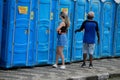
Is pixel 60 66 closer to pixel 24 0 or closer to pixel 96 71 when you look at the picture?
pixel 96 71

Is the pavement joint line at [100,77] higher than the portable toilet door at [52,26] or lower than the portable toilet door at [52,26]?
lower

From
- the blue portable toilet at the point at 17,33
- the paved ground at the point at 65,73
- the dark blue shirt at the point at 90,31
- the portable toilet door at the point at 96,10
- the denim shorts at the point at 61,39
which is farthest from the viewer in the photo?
the portable toilet door at the point at 96,10

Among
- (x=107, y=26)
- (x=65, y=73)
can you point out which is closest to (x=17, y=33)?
(x=65, y=73)

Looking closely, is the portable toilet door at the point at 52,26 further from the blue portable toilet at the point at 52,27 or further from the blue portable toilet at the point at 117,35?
the blue portable toilet at the point at 117,35

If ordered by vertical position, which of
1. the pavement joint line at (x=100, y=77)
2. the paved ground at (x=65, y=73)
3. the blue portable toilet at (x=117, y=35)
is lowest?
the pavement joint line at (x=100, y=77)

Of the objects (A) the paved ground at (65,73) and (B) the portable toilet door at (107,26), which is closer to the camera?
(A) the paved ground at (65,73)

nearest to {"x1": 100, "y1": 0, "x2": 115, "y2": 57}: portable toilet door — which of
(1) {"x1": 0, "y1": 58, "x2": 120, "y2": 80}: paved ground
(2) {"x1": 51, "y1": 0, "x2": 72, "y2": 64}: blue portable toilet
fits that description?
(1) {"x1": 0, "y1": 58, "x2": 120, "y2": 80}: paved ground

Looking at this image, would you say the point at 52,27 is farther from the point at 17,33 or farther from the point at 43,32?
the point at 17,33

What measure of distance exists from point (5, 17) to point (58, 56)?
225 centimetres

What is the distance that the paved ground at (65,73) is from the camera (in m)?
10.9

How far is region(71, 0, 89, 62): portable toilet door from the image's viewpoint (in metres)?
14.0

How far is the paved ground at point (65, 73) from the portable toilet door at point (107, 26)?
1.78 metres

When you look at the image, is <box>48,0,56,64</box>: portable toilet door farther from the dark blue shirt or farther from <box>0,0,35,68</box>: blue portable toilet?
the dark blue shirt

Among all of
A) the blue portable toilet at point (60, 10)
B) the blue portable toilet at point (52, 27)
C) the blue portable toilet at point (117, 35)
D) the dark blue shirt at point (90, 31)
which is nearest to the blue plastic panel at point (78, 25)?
the blue portable toilet at point (60, 10)
